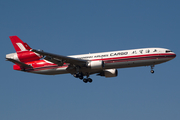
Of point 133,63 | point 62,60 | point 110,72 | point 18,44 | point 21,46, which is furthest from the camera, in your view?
point 18,44

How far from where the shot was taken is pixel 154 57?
57.6 metres

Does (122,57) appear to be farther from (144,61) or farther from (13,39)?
(13,39)

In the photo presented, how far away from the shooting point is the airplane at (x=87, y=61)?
2263 inches

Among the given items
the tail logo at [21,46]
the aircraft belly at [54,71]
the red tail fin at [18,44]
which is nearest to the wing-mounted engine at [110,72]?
the aircraft belly at [54,71]

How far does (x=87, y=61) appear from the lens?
193 ft

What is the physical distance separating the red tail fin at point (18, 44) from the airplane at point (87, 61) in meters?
0.21

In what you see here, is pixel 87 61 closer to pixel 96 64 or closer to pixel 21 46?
pixel 96 64

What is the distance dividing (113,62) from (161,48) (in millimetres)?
9759

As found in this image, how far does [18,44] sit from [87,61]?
50.9 feet

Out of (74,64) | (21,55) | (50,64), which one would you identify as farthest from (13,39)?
(74,64)

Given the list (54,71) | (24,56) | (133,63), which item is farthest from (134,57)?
(24,56)

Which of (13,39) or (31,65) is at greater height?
(13,39)

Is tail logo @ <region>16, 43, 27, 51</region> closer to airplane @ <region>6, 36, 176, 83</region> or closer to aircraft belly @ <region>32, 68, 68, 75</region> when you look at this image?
airplane @ <region>6, 36, 176, 83</region>

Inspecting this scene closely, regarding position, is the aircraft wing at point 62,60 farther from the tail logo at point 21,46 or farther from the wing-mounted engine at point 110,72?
the tail logo at point 21,46
